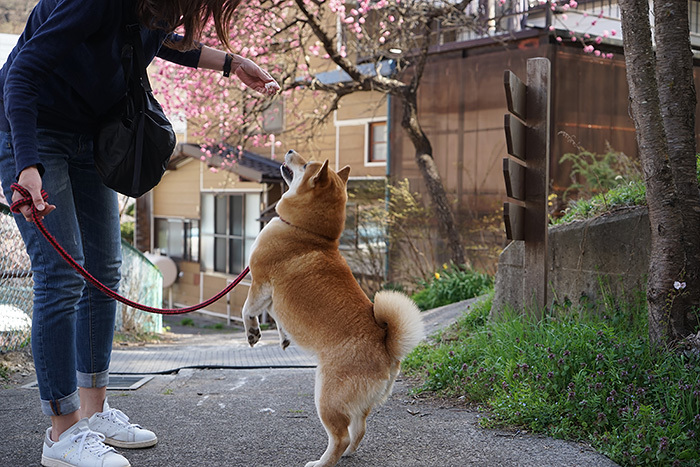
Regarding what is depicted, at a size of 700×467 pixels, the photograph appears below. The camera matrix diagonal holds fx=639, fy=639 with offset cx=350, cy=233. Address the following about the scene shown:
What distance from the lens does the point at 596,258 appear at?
4004 mm

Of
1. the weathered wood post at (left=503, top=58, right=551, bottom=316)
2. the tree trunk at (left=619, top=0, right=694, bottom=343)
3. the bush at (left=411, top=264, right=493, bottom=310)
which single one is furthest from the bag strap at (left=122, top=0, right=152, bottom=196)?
the bush at (left=411, top=264, right=493, bottom=310)

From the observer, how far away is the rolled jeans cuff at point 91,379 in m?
2.50

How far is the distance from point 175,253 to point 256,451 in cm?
1590

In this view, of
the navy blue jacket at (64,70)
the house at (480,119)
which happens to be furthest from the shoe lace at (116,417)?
the house at (480,119)

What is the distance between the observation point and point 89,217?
8.13 feet

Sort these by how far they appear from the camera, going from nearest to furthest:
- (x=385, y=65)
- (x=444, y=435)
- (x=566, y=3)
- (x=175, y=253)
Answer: (x=444, y=435) < (x=566, y=3) < (x=385, y=65) < (x=175, y=253)

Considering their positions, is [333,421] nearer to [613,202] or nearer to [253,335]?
[253,335]

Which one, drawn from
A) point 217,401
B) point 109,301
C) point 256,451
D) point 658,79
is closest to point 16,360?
point 217,401

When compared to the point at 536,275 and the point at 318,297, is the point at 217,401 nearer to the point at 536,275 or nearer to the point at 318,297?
the point at 318,297

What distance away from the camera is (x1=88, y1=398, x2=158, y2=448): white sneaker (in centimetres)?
251

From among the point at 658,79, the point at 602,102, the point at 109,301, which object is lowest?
the point at 109,301

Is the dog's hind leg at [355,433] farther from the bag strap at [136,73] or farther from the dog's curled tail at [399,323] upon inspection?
the bag strap at [136,73]

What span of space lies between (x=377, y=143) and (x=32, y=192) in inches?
416

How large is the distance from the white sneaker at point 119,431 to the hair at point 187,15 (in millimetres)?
1503
